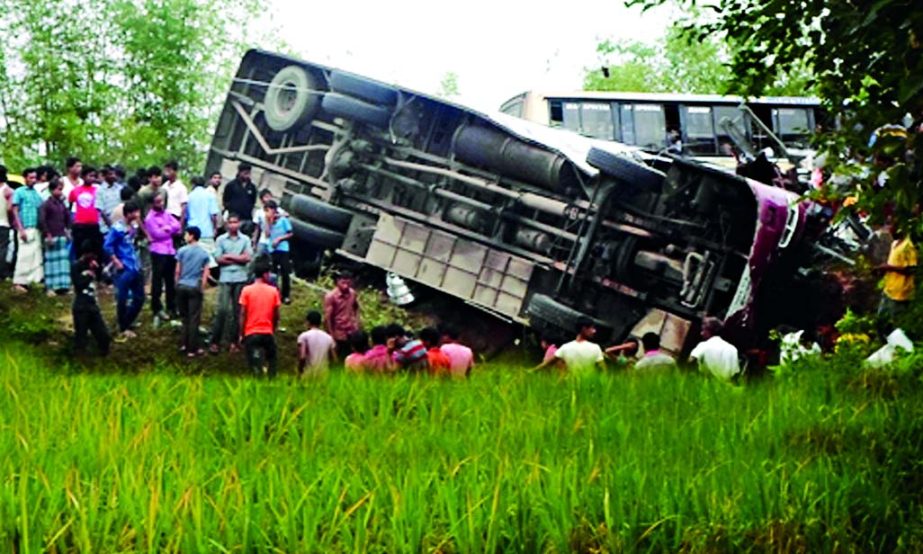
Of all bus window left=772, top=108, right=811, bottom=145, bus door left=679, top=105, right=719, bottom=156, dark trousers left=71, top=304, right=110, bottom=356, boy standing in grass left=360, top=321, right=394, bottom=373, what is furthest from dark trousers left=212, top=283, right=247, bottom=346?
bus window left=772, top=108, right=811, bottom=145

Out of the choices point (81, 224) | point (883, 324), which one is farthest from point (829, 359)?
point (81, 224)

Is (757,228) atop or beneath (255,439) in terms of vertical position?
atop

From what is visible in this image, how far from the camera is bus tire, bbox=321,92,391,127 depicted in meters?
18.5

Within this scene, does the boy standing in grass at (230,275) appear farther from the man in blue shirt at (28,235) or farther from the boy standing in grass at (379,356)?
the boy standing in grass at (379,356)

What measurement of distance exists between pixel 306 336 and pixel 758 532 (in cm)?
742

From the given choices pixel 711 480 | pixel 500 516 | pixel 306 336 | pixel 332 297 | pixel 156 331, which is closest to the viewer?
pixel 500 516

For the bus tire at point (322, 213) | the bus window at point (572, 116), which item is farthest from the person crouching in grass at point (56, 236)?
the bus window at point (572, 116)

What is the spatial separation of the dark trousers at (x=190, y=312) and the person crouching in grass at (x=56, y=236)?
160 cm

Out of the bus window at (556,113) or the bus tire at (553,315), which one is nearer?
the bus tire at (553,315)

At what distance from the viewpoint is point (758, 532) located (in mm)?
6879

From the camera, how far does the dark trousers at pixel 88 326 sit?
49.5 ft

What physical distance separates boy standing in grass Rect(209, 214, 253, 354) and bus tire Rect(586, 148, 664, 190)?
3.44m

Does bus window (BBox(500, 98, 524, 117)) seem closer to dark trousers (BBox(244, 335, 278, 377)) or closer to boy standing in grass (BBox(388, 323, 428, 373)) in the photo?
dark trousers (BBox(244, 335, 278, 377))

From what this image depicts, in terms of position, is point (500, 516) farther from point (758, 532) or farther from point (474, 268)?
point (474, 268)
